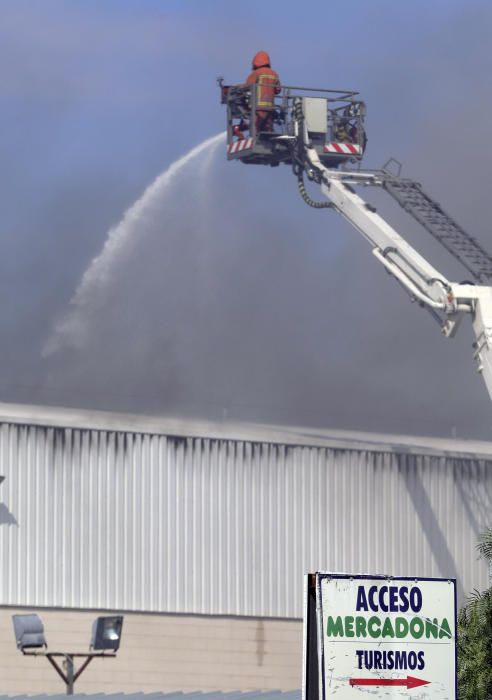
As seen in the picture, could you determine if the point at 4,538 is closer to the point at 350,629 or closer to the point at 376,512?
the point at 376,512

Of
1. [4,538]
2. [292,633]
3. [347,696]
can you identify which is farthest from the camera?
[292,633]

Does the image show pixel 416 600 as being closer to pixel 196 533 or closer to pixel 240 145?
pixel 196 533

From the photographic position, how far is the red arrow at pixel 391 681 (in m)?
14.7

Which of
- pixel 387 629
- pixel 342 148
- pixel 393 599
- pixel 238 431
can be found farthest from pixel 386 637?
pixel 342 148

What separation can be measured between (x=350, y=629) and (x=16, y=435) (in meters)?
29.6

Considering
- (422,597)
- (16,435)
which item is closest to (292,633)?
(16,435)

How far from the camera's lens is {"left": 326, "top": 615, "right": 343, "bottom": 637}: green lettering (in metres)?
14.7

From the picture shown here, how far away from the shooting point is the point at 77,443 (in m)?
44.3

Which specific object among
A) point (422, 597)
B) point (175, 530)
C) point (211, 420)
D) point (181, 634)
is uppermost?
point (211, 420)

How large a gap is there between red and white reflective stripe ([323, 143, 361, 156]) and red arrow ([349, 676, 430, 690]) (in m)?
34.1

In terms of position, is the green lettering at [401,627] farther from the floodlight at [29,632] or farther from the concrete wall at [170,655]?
the concrete wall at [170,655]

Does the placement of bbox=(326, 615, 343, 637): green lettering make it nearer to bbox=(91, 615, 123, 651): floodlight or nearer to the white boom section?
bbox=(91, 615, 123, 651): floodlight

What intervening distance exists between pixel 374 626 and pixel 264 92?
33.4 m

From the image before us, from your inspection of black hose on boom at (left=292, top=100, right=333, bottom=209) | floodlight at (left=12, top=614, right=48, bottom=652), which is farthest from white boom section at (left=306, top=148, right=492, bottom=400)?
floodlight at (left=12, top=614, right=48, bottom=652)
